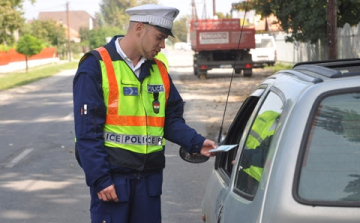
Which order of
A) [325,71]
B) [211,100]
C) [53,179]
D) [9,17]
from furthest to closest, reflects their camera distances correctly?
[9,17] < [211,100] < [53,179] < [325,71]

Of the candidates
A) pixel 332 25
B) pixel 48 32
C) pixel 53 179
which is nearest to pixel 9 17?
pixel 332 25

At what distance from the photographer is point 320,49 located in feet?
102

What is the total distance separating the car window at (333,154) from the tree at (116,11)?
494ft

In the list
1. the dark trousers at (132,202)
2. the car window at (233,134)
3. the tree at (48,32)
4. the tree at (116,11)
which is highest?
the tree at (116,11)

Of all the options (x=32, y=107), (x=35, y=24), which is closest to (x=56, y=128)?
(x=32, y=107)

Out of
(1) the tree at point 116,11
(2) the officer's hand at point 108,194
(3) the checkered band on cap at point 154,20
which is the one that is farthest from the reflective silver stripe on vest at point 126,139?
(1) the tree at point 116,11

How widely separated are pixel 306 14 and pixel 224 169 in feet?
67.2

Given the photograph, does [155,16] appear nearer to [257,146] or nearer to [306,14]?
[257,146]

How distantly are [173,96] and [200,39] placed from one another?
28.6 meters

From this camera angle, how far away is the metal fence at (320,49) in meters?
24.6

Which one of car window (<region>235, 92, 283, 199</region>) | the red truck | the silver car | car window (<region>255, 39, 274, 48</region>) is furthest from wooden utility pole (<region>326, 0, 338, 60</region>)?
car window (<region>255, 39, 274, 48</region>)

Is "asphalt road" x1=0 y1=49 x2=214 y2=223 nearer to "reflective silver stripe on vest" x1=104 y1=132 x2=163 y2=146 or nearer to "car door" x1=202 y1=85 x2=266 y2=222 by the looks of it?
"car door" x1=202 y1=85 x2=266 y2=222

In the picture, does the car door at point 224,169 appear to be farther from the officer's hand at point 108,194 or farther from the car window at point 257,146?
the officer's hand at point 108,194

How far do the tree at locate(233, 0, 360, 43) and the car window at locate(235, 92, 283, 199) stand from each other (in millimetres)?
19310
